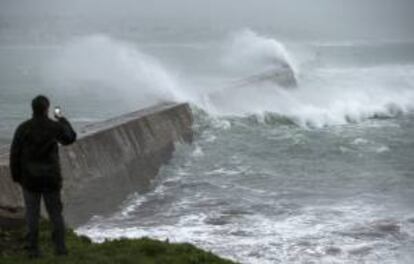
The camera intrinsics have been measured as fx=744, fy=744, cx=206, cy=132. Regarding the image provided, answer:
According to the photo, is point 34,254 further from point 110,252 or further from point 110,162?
point 110,162

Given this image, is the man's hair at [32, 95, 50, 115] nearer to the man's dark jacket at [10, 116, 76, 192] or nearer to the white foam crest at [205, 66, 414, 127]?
the man's dark jacket at [10, 116, 76, 192]

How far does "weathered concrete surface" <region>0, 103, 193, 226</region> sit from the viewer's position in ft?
46.5

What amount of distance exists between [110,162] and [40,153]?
968cm

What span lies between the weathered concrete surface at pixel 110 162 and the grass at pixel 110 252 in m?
3.14

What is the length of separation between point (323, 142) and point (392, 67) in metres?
35.9

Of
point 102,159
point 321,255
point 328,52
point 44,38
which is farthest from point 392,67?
point 44,38

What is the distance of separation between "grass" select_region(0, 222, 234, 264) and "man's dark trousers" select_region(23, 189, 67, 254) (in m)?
0.18

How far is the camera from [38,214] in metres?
7.71

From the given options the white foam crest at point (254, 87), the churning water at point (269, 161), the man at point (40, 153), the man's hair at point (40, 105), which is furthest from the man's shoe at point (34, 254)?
the white foam crest at point (254, 87)

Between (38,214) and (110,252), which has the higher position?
(38,214)

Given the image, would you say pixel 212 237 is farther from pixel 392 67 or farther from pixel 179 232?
pixel 392 67

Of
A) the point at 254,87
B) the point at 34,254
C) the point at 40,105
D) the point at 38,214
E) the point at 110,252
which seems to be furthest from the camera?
the point at 254,87

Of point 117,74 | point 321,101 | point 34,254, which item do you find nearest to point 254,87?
point 321,101

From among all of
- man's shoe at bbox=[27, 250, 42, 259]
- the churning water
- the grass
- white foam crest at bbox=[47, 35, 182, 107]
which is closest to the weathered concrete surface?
the churning water
